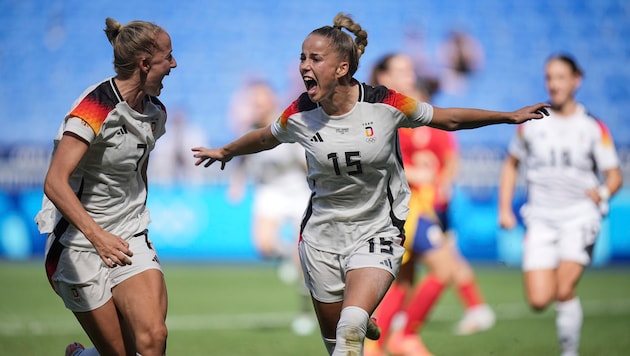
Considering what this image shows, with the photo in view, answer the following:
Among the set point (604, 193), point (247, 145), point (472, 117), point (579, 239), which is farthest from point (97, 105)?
point (604, 193)

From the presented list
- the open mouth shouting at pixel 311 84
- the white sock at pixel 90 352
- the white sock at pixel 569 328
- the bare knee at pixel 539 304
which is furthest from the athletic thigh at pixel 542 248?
the white sock at pixel 90 352

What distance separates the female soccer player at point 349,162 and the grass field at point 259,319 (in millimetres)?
3005

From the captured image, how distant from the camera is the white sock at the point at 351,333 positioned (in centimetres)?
534

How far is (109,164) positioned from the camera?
18.1 ft

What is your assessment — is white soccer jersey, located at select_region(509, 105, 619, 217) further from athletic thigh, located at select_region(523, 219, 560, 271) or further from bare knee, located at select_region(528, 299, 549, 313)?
bare knee, located at select_region(528, 299, 549, 313)

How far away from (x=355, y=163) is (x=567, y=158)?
362 centimetres

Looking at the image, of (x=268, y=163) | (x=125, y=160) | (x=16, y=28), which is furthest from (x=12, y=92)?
(x=125, y=160)

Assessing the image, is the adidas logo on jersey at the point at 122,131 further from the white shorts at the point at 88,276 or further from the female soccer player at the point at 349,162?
the female soccer player at the point at 349,162

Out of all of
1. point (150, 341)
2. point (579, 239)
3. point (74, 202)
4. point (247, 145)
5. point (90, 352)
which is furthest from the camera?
point (579, 239)

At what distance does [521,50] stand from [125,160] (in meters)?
18.8

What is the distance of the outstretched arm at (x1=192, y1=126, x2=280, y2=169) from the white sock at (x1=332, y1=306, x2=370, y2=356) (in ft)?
4.41

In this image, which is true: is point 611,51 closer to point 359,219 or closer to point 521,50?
point 521,50

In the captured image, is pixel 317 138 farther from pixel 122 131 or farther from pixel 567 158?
pixel 567 158

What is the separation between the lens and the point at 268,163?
12938mm
